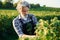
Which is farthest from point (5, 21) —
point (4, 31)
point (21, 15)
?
point (21, 15)

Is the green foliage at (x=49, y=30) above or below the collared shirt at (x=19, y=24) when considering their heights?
above

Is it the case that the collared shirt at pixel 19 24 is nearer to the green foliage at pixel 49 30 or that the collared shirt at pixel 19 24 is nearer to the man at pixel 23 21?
the man at pixel 23 21

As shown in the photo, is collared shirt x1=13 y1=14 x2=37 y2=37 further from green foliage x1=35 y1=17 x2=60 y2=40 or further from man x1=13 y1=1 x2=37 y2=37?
green foliage x1=35 y1=17 x2=60 y2=40

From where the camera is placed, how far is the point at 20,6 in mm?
4258

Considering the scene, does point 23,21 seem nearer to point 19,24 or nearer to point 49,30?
point 19,24

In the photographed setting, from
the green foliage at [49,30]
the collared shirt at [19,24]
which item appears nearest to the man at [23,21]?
the collared shirt at [19,24]

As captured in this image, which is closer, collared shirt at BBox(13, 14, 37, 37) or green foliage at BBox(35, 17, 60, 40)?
green foliage at BBox(35, 17, 60, 40)

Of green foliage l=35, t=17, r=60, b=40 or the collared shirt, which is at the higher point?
green foliage l=35, t=17, r=60, b=40

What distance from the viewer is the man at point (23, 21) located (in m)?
4.23

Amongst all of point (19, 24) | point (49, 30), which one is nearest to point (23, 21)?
point (19, 24)

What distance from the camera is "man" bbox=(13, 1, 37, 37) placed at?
4230 millimetres

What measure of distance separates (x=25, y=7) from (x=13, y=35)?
2731mm

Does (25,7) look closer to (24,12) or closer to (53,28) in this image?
(24,12)

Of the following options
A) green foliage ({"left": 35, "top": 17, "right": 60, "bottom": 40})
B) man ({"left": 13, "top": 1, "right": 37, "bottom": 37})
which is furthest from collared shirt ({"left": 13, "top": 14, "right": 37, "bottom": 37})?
green foliage ({"left": 35, "top": 17, "right": 60, "bottom": 40})
